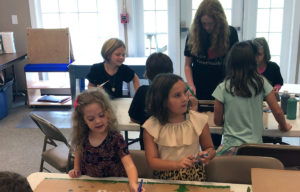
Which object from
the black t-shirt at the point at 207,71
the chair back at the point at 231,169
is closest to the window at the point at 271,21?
the black t-shirt at the point at 207,71

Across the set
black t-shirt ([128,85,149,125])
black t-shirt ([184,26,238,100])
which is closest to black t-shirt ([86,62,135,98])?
black t-shirt ([184,26,238,100])

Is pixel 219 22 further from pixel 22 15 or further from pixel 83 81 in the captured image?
pixel 22 15

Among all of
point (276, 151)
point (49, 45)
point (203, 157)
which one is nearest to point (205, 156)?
point (203, 157)

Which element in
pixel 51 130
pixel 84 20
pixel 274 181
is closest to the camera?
pixel 274 181

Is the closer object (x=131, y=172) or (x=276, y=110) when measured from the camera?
(x=131, y=172)

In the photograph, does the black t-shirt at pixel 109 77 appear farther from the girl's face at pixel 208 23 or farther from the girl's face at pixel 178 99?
the girl's face at pixel 178 99

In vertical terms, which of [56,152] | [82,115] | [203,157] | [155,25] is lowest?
[56,152]

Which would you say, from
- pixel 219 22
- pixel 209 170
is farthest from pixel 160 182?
pixel 219 22

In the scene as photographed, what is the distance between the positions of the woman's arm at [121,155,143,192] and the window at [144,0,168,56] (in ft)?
10.8

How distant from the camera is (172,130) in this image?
65.3 inches

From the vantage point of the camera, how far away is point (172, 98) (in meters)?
1.63

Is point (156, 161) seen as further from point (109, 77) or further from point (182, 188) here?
point (109, 77)

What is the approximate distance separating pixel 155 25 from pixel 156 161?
11.6ft

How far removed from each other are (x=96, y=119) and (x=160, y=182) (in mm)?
404
